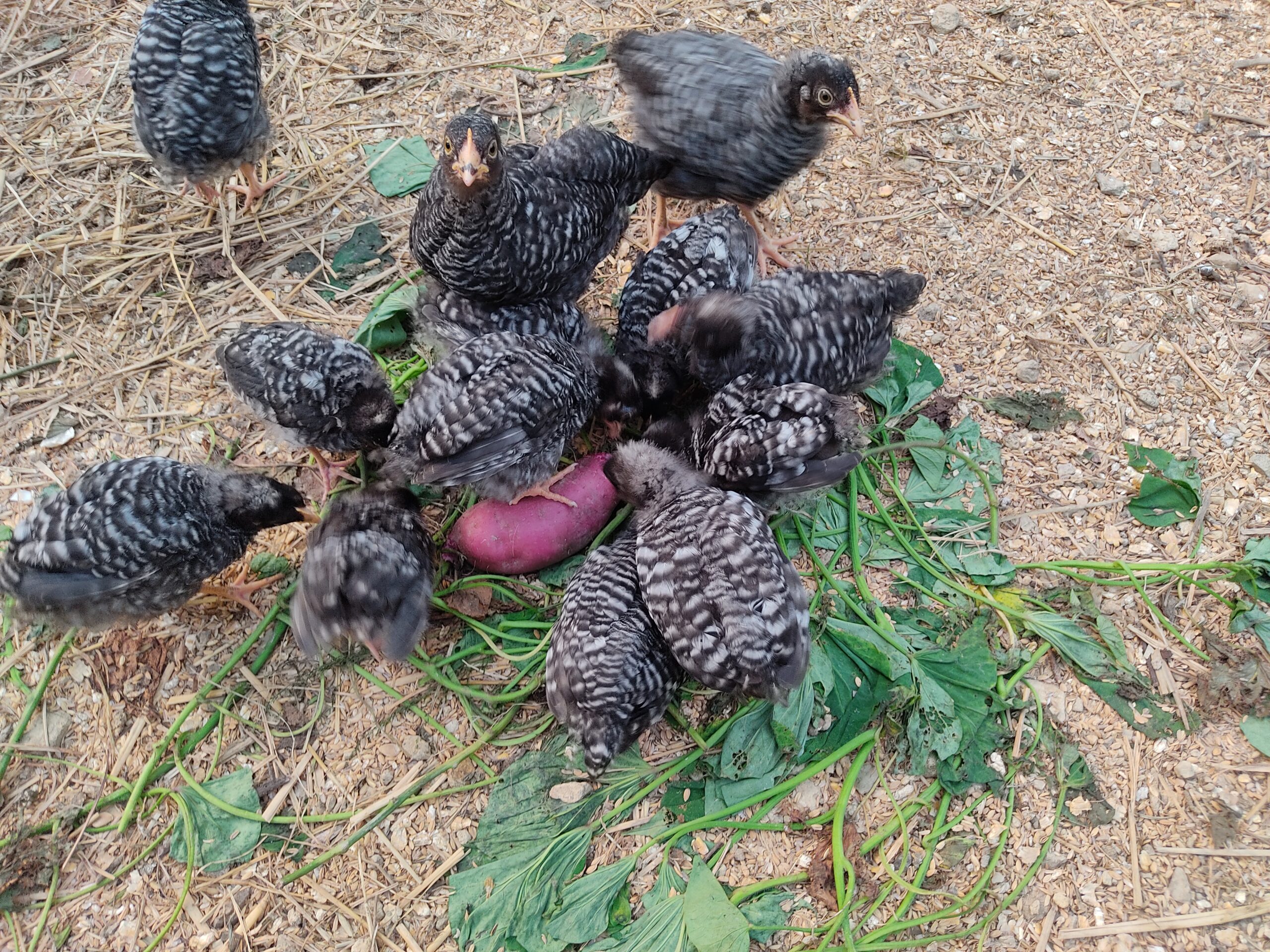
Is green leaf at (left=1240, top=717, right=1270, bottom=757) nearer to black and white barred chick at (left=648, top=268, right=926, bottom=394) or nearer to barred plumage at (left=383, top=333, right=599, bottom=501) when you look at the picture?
black and white barred chick at (left=648, top=268, right=926, bottom=394)

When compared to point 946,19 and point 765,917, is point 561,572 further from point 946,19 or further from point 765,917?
point 946,19

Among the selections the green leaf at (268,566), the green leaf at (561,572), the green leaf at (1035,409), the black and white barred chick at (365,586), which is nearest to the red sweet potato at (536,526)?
the green leaf at (561,572)

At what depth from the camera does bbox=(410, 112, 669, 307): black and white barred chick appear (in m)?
2.99

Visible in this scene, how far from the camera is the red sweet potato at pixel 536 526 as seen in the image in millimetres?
3018

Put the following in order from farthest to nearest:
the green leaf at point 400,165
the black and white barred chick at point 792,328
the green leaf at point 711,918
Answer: the green leaf at point 400,165 → the black and white barred chick at point 792,328 → the green leaf at point 711,918

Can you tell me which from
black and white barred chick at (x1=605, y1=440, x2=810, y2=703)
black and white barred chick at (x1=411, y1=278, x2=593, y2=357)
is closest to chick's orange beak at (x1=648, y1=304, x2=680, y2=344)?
black and white barred chick at (x1=411, y1=278, x2=593, y2=357)

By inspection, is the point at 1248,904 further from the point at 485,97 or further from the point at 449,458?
the point at 485,97

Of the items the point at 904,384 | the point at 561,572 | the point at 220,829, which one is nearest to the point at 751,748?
the point at 561,572

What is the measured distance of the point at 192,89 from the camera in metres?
3.56

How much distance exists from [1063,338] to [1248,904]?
226 cm

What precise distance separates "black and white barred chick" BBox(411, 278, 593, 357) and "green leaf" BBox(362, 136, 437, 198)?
97cm

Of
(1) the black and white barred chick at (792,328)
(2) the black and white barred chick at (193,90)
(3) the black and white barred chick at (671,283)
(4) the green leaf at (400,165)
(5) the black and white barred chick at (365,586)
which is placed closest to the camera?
(5) the black and white barred chick at (365,586)

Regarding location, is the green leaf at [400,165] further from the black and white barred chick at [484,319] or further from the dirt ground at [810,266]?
the black and white barred chick at [484,319]

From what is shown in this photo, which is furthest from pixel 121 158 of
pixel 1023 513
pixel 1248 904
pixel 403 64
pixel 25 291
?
pixel 1248 904
